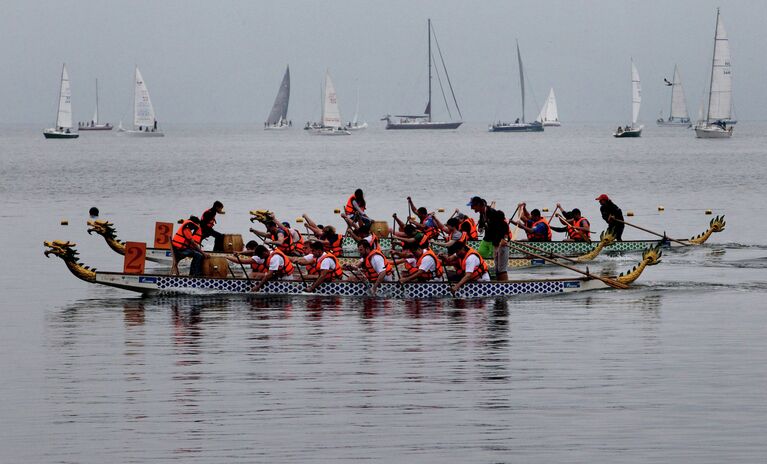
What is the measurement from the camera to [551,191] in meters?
82.8

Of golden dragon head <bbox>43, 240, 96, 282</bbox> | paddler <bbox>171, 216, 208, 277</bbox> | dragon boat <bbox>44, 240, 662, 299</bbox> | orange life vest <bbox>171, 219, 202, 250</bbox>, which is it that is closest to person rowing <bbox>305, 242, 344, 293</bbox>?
dragon boat <bbox>44, 240, 662, 299</bbox>

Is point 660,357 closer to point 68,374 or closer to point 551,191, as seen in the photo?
point 68,374

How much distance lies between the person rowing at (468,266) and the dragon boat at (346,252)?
386 cm

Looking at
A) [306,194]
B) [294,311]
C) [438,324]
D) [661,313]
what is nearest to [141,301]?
[294,311]

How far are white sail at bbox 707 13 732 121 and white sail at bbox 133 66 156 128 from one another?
80657 millimetres

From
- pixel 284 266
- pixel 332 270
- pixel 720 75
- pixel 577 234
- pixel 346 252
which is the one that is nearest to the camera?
pixel 284 266

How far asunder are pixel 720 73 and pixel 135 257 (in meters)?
119

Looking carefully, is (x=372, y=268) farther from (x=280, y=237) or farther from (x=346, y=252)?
(x=346, y=252)

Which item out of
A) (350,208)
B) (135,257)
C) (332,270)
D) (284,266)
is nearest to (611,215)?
(350,208)

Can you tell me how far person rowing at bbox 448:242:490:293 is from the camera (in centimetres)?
A: 2938

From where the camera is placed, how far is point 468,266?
2934cm

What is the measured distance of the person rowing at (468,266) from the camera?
96.4ft

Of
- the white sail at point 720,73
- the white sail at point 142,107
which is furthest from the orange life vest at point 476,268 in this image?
the white sail at point 142,107

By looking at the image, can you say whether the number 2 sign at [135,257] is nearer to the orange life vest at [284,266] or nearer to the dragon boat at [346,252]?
the orange life vest at [284,266]
